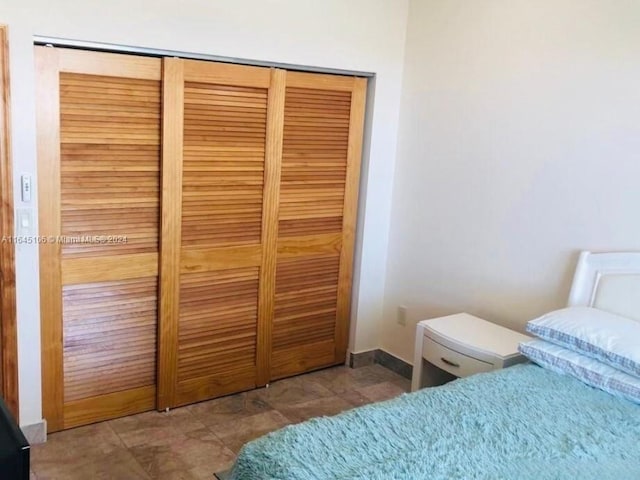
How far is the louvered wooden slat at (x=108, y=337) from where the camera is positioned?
114 inches

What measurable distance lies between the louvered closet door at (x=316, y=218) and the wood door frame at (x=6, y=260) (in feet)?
4.37

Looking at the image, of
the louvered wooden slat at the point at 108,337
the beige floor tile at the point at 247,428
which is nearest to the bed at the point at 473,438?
the beige floor tile at the point at 247,428

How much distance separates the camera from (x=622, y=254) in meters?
2.65

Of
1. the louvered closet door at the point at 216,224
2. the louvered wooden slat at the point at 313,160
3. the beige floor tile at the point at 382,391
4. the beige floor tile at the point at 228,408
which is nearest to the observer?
the louvered closet door at the point at 216,224

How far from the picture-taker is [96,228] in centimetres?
287

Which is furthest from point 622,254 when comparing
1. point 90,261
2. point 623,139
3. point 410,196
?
point 90,261

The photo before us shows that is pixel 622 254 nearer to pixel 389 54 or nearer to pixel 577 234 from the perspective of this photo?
pixel 577 234

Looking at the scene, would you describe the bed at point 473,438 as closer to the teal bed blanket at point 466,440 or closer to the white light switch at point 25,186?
the teal bed blanket at point 466,440

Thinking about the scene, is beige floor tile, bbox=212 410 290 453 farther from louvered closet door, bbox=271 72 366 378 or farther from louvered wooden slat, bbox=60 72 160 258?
louvered wooden slat, bbox=60 72 160 258

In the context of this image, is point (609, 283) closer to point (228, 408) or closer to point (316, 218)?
point (316, 218)

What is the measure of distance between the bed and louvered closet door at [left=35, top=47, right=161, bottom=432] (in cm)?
133

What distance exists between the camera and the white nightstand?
2.80 m

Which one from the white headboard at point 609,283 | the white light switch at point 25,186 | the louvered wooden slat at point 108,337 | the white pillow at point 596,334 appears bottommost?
the louvered wooden slat at point 108,337

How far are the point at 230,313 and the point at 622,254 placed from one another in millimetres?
1897
